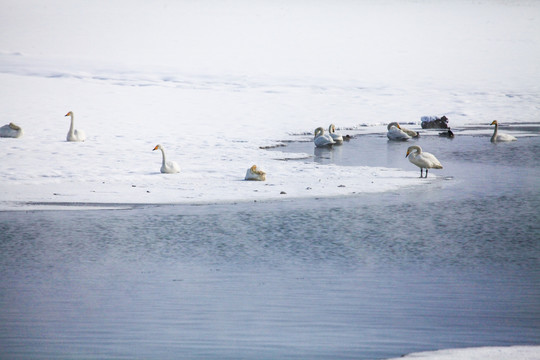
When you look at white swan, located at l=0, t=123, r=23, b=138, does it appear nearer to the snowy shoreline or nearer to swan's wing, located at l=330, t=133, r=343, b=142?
swan's wing, located at l=330, t=133, r=343, b=142

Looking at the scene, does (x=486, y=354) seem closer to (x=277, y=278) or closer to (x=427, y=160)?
(x=277, y=278)

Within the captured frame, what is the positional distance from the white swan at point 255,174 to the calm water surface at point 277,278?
1.61 m

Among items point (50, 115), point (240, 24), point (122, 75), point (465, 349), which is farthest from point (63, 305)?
point (240, 24)

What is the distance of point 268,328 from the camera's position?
19.6 feet

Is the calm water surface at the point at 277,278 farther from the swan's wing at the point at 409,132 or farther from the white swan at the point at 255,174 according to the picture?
the swan's wing at the point at 409,132

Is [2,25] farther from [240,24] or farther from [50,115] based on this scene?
[50,115]

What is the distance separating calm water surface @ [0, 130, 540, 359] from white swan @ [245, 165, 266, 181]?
1.61 meters

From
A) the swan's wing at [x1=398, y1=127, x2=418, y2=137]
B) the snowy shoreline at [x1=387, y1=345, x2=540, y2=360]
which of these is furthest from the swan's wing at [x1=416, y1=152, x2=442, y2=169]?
the snowy shoreline at [x1=387, y1=345, x2=540, y2=360]

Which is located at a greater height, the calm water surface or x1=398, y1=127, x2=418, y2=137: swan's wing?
the calm water surface

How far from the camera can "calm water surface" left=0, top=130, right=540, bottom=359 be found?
575 cm

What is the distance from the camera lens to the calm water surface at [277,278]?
18.9 ft

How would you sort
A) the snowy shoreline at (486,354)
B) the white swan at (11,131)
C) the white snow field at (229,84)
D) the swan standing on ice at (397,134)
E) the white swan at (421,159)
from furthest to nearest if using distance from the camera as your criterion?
the swan standing on ice at (397,134) < the white swan at (11,131) < the white swan at (421,159) < the white snow field at (229,84) < the snowy shoreline at (486,354)

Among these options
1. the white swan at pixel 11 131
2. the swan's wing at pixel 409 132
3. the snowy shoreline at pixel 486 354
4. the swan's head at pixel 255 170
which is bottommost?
the swan's wing at pixel 409 132

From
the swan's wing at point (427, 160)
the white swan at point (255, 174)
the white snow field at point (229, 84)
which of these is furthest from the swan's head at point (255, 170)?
the swan's wing at point (427, 160)
